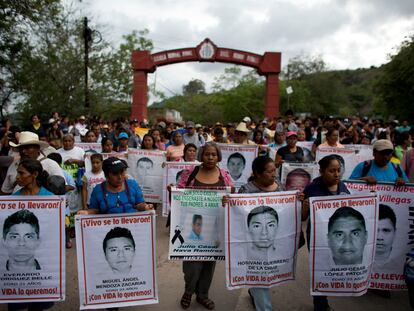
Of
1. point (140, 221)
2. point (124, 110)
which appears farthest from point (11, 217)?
point (124, 110)

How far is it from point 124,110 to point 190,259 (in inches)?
1348

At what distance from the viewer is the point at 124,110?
36.9 m

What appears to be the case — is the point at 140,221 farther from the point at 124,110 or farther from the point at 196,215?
the point at 124,110

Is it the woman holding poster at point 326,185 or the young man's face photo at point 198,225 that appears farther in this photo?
the young man's face photo at point 198,225

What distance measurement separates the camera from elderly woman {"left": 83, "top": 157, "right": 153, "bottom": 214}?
3699mm

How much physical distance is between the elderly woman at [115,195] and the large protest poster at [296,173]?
385 centimetres

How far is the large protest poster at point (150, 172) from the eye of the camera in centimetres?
754

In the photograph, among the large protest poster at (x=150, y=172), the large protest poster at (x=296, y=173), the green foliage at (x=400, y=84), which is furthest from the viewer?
the green foliage at (x=400, y=84)

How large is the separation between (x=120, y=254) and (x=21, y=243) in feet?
2.88

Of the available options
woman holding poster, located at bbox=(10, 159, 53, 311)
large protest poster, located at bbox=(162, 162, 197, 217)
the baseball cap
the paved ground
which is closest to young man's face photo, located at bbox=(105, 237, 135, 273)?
woman holding poster, located at bbox=(10, 159, 53, 311)

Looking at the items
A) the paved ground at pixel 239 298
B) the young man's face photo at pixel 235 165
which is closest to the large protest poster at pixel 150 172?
the young man's face photo at pixel 235 165

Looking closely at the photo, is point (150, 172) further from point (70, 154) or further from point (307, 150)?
point (307, 150)

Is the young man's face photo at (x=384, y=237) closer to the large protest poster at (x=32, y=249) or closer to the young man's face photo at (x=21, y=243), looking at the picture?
the large protest poster at (x=32, y=249)

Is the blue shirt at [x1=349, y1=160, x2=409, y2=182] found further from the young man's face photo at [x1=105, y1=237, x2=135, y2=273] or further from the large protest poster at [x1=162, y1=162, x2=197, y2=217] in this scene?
the large protest poster at [x1=162, y1=162, x2=197, y2=217]
